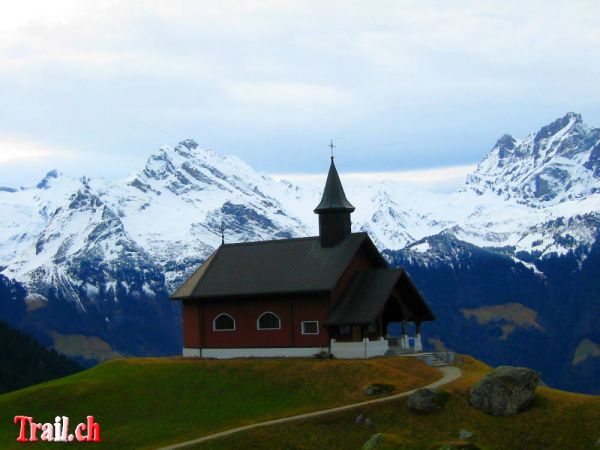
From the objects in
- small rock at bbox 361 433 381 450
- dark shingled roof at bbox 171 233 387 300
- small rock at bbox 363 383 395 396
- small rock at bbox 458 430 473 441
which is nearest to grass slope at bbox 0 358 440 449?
small rock at bbox 363 383 395 396

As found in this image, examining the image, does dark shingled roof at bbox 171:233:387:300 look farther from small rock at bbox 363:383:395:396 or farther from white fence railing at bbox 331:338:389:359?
small rock at bbox 363:383:395:396

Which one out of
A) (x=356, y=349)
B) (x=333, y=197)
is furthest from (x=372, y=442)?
(x=333, y=197)

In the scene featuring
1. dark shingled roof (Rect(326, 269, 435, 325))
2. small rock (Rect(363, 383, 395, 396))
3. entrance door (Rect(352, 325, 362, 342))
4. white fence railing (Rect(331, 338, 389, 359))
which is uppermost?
dark shingled roof (Rect(326, 269, 435, 325))

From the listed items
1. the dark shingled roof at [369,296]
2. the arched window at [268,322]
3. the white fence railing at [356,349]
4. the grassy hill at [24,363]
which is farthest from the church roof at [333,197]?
the grassy hill at [24,363]

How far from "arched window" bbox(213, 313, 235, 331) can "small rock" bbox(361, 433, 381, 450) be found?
26.2 m

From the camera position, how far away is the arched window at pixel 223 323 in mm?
78312

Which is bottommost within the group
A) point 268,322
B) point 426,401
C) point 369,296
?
point 426,401

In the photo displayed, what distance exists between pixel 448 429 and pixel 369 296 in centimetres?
1945

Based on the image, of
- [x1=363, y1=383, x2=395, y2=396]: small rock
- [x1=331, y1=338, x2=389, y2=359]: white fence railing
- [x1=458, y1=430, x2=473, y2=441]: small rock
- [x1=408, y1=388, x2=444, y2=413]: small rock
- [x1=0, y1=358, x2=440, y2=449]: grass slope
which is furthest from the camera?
[x1=331, y1=338, x2=389, y2=359]: white fence railing

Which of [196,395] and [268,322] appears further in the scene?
[268,322]

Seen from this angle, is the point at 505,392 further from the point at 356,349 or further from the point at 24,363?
the point at 24,363

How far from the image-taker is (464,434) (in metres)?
54.3

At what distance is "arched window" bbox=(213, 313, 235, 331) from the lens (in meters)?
78.3

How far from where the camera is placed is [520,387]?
5688 cm
